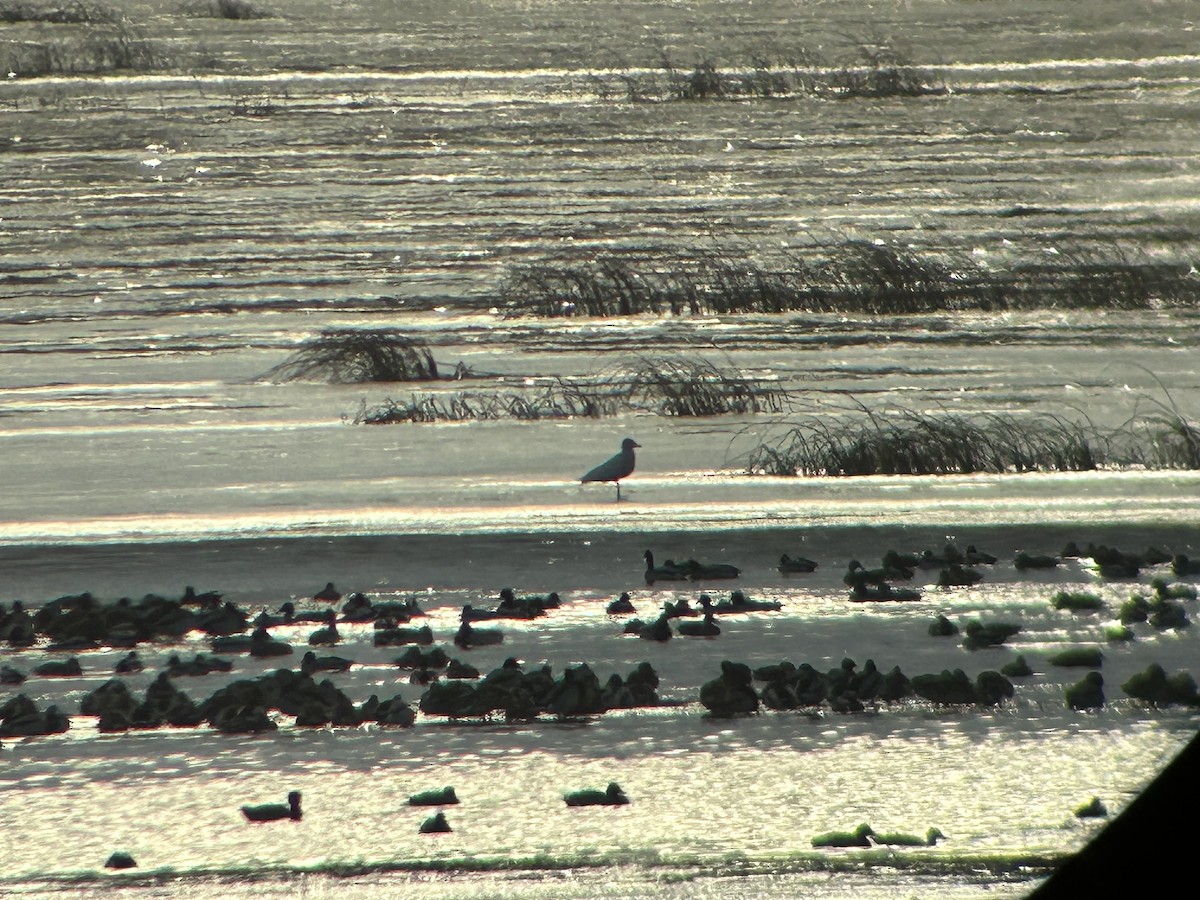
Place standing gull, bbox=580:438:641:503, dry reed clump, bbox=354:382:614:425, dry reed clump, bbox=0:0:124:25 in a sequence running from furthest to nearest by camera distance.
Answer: dry reed clump, bbox=0:0:124:25 → dry reed clump, bbox=354:382:614:425 → standing gull, bbox=580:438:641:503

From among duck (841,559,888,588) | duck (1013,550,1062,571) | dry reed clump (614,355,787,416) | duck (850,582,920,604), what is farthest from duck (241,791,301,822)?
dry reed clump (614,355,787,416)

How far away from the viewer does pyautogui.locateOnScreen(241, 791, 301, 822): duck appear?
7.15 meters

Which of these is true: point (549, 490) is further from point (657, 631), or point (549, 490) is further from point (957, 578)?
point (657, 631)

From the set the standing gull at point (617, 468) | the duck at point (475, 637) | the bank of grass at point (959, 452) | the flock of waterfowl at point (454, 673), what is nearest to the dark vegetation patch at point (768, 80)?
the bank of grass at point (959, 452)

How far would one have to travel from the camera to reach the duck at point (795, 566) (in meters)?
12.2

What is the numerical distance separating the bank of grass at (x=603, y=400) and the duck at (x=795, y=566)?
851 centimetres

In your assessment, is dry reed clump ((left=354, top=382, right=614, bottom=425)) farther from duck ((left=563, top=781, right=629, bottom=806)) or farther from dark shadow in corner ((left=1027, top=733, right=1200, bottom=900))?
dark shadow in corner ((left=1027, top=733, right=1200, bottom=900))

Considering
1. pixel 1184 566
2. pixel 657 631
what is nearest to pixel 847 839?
pixel 657 631

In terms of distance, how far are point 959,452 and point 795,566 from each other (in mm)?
4887

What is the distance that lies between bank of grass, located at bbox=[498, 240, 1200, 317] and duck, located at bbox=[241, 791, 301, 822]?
23392mm

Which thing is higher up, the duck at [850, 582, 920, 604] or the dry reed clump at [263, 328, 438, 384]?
the dry reed clump at [263, 328, 438, 384]

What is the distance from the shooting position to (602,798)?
24.0 ft

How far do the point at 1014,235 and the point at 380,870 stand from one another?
33966mm

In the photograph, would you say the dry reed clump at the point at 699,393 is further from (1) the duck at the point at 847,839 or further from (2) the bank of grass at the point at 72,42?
(2) the bank of grass at the point at 72,42
